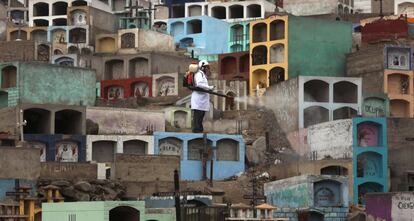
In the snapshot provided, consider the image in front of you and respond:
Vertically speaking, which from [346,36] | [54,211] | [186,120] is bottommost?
[54,211]

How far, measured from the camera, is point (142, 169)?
7125 centimetres

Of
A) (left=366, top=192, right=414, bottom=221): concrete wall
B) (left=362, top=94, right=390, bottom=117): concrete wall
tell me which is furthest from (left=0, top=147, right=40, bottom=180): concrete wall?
(left=362, top=94, right=390, bottom=117): concrete wall

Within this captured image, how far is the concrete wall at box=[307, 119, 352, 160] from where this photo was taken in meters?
73.8

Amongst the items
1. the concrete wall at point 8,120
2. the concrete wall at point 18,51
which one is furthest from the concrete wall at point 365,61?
the concrete wall at point 8,120

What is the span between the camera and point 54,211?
200 ft

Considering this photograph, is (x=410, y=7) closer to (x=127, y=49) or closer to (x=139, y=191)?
(x=127, y=49)

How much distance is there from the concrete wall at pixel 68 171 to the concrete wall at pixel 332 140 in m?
13.5

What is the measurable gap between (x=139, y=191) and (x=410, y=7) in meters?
50.6

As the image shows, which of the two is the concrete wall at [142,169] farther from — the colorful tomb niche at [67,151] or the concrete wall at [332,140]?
the concrete wall at [332,140]

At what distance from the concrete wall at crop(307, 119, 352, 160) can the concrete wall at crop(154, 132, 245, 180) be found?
460 centimetres

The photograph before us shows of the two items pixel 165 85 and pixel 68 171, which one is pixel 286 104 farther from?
pixel 68 171

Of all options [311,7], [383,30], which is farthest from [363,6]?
[383,30]

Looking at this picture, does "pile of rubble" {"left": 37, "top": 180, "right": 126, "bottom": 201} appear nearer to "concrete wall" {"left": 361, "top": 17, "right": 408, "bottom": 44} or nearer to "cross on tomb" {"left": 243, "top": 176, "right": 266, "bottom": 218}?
"cross on tomb" {"left": 243, "top": 176, "right": 266, "bottom": 218}

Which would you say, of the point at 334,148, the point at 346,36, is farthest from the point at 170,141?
the point at 346,36
